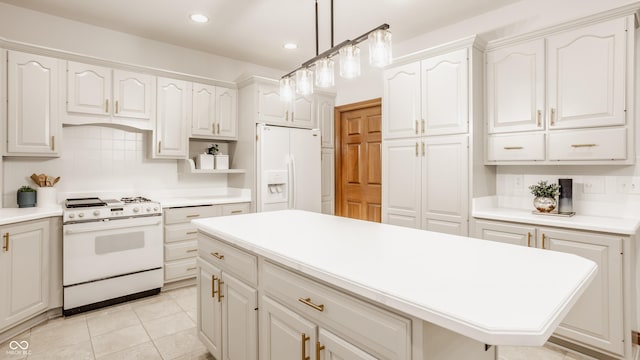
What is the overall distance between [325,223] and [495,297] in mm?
1249

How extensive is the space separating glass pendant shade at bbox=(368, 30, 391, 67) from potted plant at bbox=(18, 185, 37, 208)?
3.18 metres

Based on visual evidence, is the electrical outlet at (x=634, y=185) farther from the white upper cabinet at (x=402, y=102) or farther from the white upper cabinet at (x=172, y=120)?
the white upper cabinet at (x=172, y=120)

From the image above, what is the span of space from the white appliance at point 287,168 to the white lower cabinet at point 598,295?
2.61m

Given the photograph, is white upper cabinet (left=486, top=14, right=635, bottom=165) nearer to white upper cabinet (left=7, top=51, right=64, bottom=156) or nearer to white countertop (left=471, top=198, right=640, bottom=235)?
white countertop (left=471, top=198, right=640, bottom=235)

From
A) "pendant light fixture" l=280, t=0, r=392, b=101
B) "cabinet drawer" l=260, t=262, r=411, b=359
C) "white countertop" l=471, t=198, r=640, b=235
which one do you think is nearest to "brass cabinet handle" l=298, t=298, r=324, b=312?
"cabinet drawer" l=260, t=262, r=411, b=359

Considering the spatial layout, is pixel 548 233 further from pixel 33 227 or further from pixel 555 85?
pixel 33 227

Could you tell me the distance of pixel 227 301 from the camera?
1.82m

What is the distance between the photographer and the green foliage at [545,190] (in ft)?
8.57

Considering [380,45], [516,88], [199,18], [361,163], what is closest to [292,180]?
[361,163]

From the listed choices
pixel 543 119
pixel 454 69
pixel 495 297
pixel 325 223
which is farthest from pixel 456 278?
pixel 454 69

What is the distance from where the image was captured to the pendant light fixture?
1627 mm

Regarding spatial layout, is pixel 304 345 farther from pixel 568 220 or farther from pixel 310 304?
pixel 568 220

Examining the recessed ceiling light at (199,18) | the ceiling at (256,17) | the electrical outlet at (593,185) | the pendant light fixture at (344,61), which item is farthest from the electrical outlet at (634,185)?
the recessed ceiling light at (199,18)

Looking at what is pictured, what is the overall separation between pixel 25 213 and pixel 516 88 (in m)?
4.07
